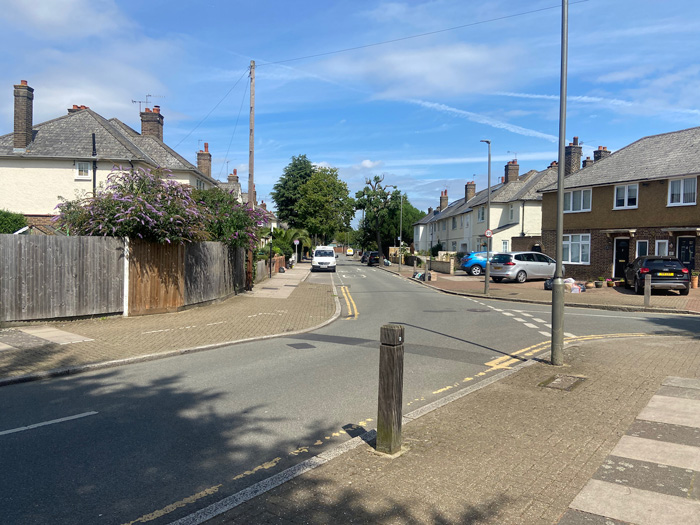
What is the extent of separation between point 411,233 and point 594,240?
63.2m

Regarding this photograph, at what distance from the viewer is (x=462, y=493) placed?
13.3 feet

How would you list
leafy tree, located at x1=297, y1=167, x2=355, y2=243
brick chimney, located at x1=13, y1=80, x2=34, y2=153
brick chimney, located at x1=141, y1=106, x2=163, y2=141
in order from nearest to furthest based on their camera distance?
brick chimney, located at x1=13, y1=80, x2=34, y2=153
brick chimney, located at x1=141, y1=106, x2=163, y2=141
leafy tree, located at x1=297, y1=167, x2=355, y2=243

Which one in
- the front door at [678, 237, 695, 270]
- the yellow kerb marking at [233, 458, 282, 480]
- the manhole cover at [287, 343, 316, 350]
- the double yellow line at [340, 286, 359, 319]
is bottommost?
the double yellow line at [340, 286, 359, 319]

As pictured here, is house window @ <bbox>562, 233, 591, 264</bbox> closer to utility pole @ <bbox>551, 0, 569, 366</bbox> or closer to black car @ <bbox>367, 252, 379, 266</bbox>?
utility pole @ <bbox>551, 0, 569, 366</bbox>

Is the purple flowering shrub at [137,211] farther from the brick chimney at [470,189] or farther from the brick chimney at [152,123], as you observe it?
the brick chimney at [470,189]

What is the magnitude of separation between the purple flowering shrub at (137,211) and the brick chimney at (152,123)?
26596 millimetres

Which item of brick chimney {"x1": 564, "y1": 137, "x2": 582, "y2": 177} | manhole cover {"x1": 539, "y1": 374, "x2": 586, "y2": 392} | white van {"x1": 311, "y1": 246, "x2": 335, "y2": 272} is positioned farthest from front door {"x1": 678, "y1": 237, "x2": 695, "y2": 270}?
white van {"x1": 311, "y1": 246, "x2": 335, "y2": 272}

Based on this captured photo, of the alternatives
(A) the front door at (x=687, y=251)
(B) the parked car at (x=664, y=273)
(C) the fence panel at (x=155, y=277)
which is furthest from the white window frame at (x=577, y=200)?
(C) the fence panel at (x=155, y=277)

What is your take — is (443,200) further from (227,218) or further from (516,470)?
(516,470)

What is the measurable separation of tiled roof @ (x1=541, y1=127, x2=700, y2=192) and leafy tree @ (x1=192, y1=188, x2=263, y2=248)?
20606 millimetres

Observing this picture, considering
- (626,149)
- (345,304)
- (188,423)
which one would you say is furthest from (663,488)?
(626,149)

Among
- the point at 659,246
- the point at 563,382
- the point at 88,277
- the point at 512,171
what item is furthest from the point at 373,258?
the point at 563,382

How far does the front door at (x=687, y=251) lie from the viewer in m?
25.9

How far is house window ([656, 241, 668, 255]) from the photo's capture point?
88.0 feet
